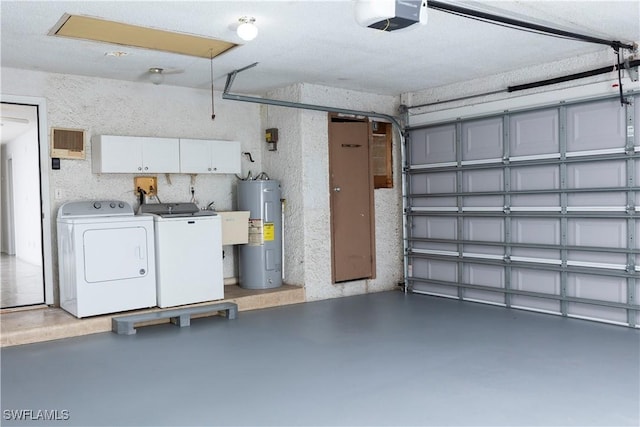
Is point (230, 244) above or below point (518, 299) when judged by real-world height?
above

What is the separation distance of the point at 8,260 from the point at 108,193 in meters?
8.09

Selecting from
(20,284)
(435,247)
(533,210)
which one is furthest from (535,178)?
(20,284)

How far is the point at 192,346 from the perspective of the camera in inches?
197

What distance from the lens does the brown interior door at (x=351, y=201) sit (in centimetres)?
738

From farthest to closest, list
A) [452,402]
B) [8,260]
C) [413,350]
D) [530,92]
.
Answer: [8,260]
[530,92]
[413,350]
[452,402]

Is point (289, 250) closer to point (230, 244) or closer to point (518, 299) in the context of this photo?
point (230, 244)

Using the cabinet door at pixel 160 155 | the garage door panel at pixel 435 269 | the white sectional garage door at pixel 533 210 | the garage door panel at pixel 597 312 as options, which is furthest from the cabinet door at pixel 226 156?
the garage door panel at pixel 597 312

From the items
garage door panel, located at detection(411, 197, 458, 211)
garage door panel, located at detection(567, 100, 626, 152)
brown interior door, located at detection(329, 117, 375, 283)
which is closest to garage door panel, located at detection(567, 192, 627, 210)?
garage door panel, located at detection(567, 100, 626, 152)

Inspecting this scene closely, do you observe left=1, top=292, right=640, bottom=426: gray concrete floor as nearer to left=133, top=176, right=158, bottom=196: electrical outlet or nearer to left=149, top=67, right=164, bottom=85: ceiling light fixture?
left=133, top=176, right=158, bottom=196: electrical outlet

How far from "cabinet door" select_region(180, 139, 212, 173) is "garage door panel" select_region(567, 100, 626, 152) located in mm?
4329

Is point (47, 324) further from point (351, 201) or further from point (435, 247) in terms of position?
point (435, 247)

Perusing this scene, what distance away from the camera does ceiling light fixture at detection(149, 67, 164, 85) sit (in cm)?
610

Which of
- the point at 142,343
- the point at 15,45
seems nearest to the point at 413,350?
the point at 142,343

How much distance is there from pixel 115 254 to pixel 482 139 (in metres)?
4.60
